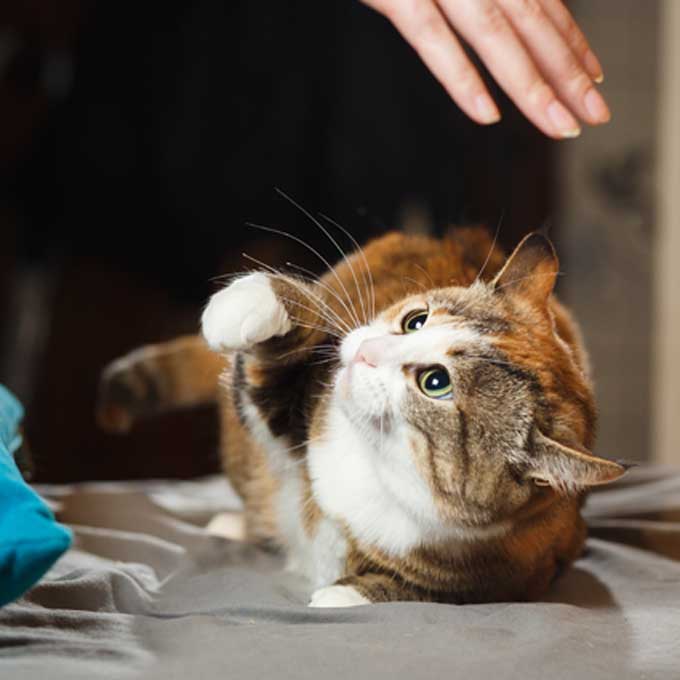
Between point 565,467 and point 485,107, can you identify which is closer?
point 565,467

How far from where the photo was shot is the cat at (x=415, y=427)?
1081 mm

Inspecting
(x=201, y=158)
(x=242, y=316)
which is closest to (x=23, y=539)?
(x=242, y=316)

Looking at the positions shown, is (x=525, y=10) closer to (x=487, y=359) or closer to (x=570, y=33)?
(x=570, y=33)

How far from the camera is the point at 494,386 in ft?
3.62

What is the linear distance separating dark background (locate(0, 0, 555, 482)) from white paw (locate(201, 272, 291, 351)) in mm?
2048

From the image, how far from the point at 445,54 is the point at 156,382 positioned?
2.14 feet

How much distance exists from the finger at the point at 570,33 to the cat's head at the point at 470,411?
34 centimetres

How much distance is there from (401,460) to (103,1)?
9.62ft

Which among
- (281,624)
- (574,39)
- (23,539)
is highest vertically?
(574,39)

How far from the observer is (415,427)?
3.57ft

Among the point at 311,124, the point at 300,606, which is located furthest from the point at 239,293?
the point at 311,124

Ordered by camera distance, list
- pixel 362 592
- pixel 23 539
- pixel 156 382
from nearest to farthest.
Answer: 1. pixel 23 539
2. pixel 362 592
3. pixel 156 382

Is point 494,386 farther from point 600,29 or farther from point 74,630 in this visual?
point 600,29

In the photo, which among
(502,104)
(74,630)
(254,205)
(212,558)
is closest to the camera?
(74,630)
